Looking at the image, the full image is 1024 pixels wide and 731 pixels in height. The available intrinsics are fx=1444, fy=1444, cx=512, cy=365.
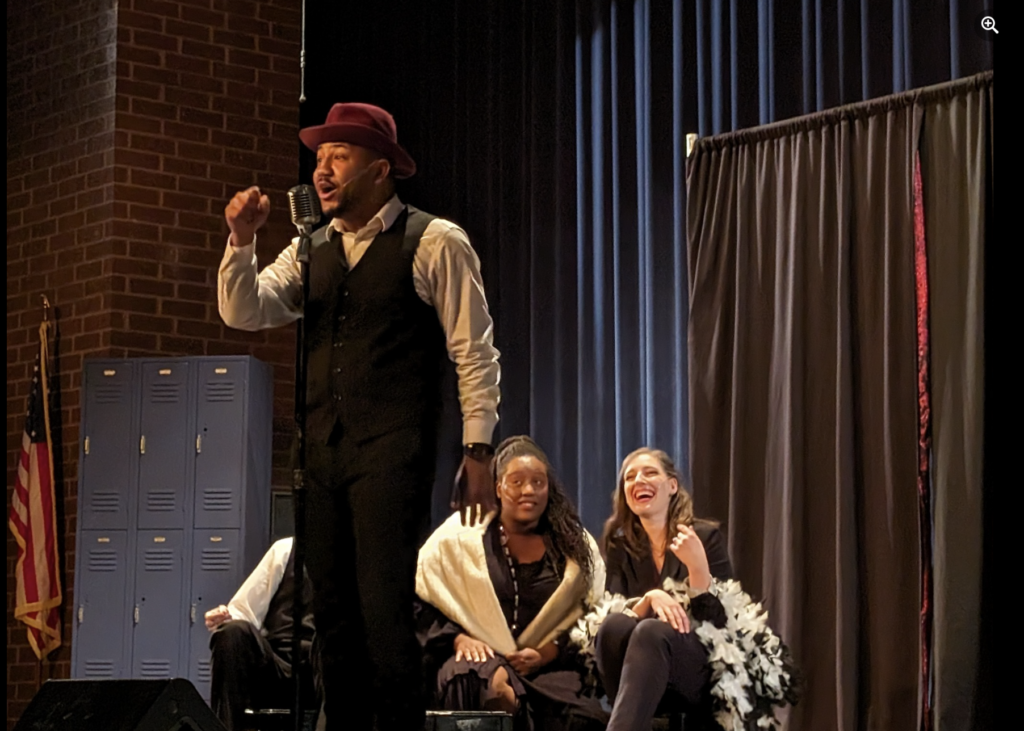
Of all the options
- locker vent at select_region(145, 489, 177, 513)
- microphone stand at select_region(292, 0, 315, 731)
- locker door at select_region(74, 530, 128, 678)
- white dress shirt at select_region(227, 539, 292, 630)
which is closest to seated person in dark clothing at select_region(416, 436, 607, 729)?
white dress shirt at select_region(227, 539, 292, 630)

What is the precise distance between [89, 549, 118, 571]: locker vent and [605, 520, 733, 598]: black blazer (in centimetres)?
243

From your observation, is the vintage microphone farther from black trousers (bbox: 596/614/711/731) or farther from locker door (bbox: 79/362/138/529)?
locker door (bbox: 79/362/138/529)

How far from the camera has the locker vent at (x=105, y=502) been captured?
19.8ft

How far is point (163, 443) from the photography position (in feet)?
19.9

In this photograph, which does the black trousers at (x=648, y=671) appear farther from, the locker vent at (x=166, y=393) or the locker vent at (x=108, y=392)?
the locker vent at (x=108, y=392)

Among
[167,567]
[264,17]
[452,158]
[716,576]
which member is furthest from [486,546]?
[264,17]

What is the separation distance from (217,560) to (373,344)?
128 inches

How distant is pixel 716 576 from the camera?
4.47 m

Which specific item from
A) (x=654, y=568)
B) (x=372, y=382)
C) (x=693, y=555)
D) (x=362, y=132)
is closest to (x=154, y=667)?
(x=654, y=568)

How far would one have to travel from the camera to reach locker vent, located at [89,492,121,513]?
19.8ft

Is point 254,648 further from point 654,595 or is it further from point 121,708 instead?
point 121,708

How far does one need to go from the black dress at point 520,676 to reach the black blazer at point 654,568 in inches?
8.3

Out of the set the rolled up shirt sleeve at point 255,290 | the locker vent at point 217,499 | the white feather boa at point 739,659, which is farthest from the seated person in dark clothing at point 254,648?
the rolled up shirt sleeve at point 255,290

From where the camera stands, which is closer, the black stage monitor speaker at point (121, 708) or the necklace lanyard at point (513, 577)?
the black stage monitor speaker at point (121, 708)
